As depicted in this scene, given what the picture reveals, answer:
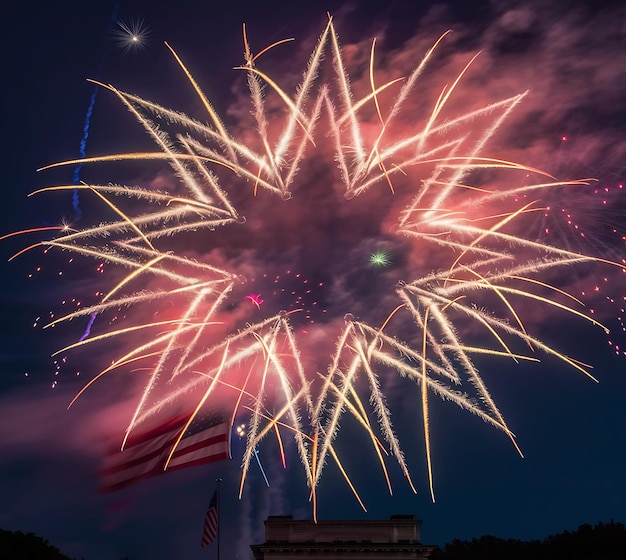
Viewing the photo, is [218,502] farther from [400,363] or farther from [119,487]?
[400,363]

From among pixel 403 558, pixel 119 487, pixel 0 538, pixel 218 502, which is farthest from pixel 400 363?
pixel 0 538

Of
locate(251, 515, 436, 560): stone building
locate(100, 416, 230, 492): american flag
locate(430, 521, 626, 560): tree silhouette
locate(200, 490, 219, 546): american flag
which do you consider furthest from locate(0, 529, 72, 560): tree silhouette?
locate(430, 521, 626, 560): tree silhouette

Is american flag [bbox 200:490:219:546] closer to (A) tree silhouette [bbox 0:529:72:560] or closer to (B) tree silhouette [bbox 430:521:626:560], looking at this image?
(A) tree silhouette [bbox 0:529:72:560]

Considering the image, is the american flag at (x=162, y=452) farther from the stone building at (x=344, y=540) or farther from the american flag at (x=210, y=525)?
the stone building at (x=344, y=540)

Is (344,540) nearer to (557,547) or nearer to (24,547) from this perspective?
(24,547)

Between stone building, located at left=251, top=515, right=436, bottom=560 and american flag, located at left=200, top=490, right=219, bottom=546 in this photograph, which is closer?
american flag, located at left=200, top=490, right=219, bottom=546

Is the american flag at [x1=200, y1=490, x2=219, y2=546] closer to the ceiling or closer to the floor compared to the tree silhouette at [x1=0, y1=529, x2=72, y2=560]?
closer to the floor

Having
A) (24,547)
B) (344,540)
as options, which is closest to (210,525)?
(344,540)
